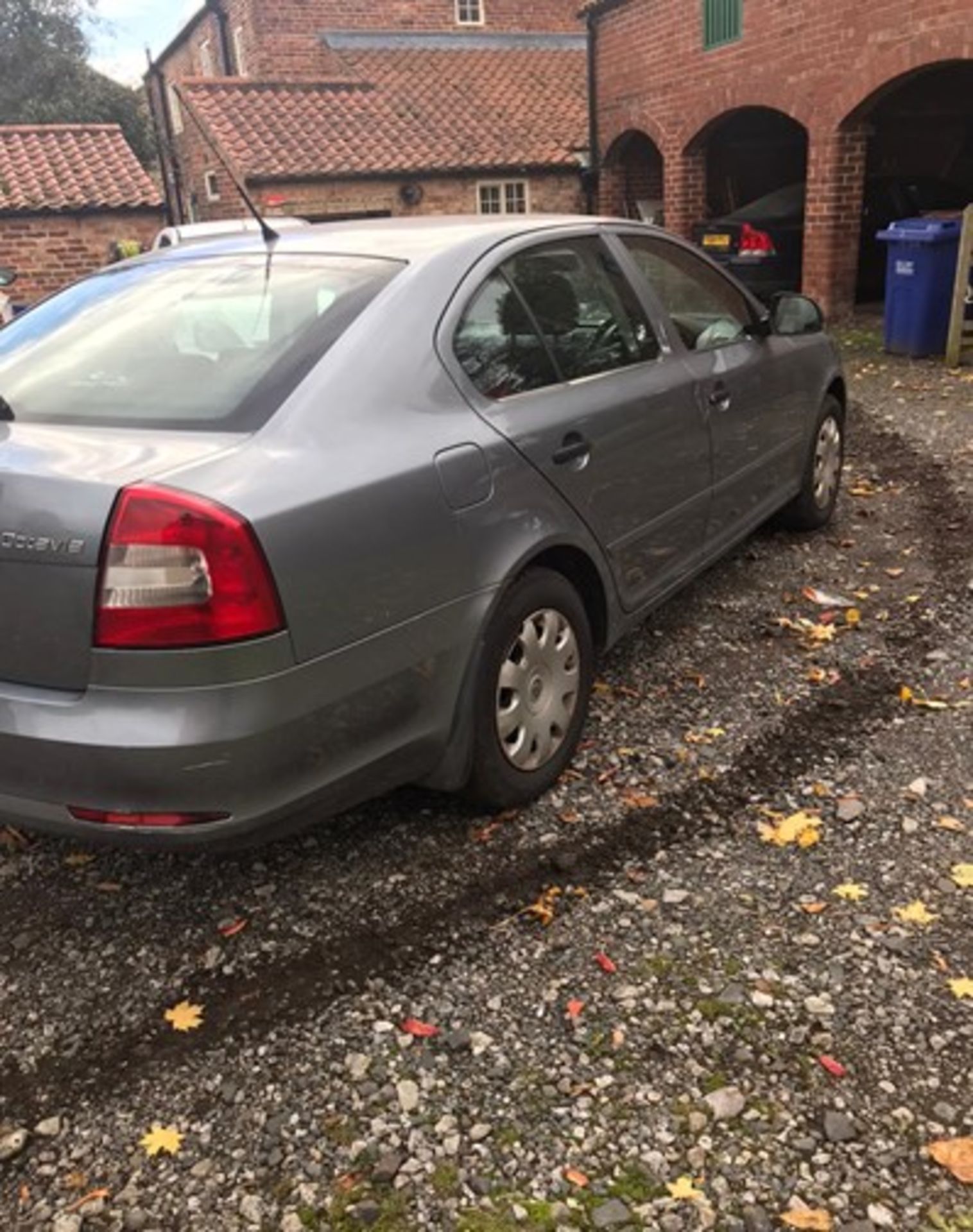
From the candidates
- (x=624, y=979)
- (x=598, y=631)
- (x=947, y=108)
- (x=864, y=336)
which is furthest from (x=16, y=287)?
(x=624, y=979)

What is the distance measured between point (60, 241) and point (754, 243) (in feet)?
32.6

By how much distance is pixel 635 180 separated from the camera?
55.0 ft

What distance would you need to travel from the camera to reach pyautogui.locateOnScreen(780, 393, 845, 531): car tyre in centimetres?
523

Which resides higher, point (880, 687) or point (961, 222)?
point (961, 222)

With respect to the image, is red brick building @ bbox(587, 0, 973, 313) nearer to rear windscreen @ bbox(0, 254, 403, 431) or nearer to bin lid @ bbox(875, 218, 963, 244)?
bin lid @ bbox(875, 218, 963, 244)

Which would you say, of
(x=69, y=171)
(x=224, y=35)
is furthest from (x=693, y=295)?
(x=224, y=35)

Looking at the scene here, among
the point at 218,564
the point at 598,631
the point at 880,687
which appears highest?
the point at 218,564

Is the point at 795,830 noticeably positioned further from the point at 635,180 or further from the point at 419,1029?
the point at 635,180

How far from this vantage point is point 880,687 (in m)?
3.90

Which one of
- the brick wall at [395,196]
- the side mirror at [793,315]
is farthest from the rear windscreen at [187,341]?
the brick wall at [395,196]

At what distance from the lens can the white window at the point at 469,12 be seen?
76.1 ft

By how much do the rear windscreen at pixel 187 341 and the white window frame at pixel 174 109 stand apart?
2314cm

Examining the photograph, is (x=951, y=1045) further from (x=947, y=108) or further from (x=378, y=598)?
(x=947, y=108)

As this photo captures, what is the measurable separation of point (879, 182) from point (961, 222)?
4.27 metres
